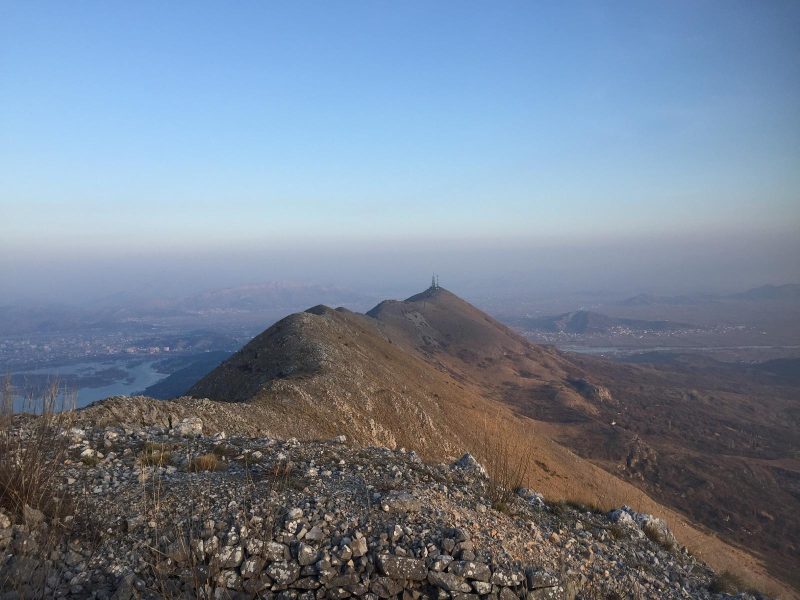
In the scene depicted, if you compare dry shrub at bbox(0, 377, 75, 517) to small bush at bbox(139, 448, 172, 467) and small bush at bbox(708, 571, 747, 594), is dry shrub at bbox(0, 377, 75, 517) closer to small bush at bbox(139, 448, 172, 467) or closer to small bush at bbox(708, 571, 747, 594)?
small bush at bbox(139, 448, 172, 467)

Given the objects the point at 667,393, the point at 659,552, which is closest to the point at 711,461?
the point at 667,393

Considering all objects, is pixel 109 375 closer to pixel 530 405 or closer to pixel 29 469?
pixel 530 405

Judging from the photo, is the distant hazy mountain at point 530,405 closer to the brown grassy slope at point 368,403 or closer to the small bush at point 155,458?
the brown grassy slope at point 368,403

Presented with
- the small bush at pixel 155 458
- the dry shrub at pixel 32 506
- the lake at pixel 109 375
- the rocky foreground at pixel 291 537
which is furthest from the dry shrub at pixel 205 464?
the lake at pixel 109 375

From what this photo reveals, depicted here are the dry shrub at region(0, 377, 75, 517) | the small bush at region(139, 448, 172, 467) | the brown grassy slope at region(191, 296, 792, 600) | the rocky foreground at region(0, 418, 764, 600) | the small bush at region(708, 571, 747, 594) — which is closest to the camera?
the rocky foreground at region(0, 418, 764, 600)

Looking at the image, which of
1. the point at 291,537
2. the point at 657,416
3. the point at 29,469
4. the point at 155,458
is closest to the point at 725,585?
the point at 291,537

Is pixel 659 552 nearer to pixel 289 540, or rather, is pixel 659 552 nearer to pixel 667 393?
pixel 289 540

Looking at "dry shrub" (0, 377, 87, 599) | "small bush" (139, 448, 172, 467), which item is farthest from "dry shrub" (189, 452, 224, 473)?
"dry shrub" (0, 377, 87, 599)
